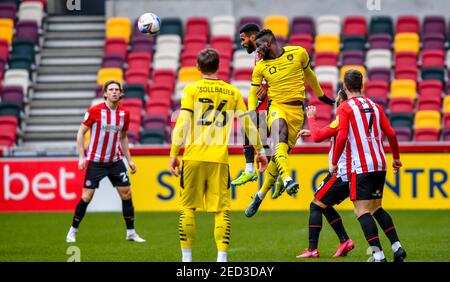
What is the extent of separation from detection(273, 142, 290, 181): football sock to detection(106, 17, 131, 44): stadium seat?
44.3 feet

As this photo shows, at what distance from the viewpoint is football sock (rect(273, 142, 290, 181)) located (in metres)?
12.6

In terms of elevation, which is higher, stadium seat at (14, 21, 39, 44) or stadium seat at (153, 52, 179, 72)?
stadium seat at (14, 21, 39, 44)

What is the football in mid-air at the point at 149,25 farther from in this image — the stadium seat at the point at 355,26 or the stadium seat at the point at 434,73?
the stadium seat at the point at 355,26

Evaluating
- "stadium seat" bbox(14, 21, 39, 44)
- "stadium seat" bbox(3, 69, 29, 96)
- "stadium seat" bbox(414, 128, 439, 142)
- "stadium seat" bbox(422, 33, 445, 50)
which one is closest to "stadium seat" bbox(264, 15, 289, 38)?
"stadium seat" bbox(422, 33, 445, 50)

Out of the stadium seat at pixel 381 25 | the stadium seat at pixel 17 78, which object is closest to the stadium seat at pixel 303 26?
the stadium seat at pixel 381 25

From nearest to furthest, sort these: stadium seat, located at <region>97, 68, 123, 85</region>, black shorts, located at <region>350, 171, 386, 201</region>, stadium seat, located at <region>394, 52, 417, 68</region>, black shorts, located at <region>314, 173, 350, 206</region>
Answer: black shorts, located at <region>350, 171, 386, 201</region>
black shorts, located at <region>314, 173, 350, 206</region>
stadium seat, located at <region>394, 52, 417, 68</region>
stadium seat, located at <region>97, 68, 123, 85</region>

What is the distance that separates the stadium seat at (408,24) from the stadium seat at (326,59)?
5.94 ft

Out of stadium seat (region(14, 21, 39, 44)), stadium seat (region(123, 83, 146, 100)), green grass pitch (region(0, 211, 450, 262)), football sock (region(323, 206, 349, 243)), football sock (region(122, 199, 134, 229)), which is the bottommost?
green grass pitch (region(0, 211, 450, 262))

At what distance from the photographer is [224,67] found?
24.5 m

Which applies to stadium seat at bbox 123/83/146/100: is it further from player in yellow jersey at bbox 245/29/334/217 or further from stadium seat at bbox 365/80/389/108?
player in yellow jersey at bbox 245/29/334/217

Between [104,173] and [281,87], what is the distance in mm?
3439

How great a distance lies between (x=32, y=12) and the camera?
86.5ft

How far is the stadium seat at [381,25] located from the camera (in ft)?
82.6
